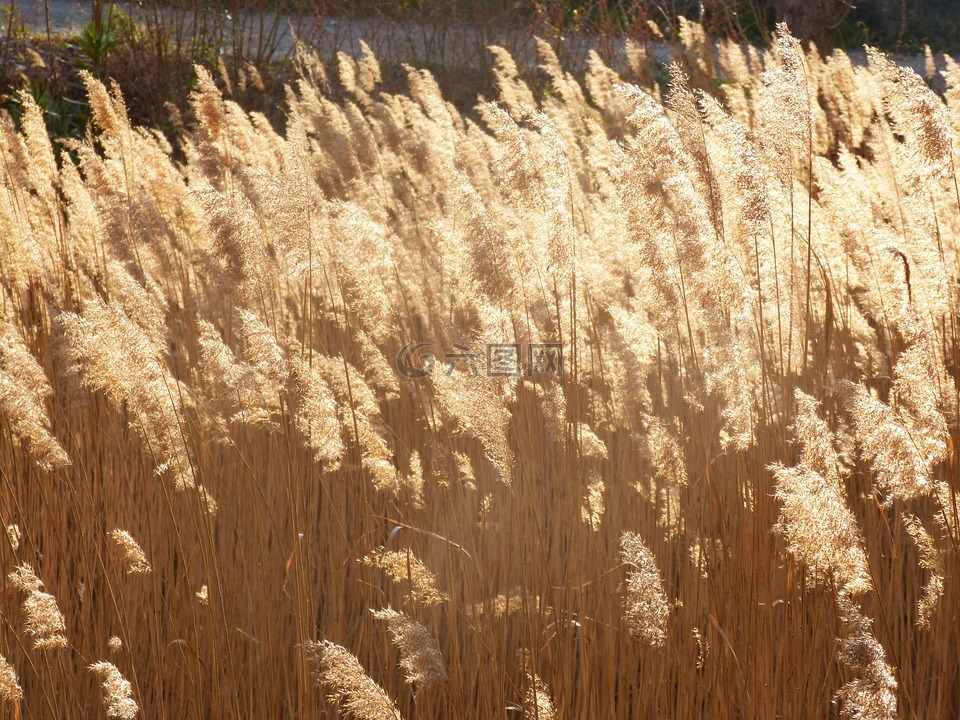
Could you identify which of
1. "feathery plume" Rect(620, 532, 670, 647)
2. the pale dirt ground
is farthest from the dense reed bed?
the pale dirt ground

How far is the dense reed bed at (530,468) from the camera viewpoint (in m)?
1.66

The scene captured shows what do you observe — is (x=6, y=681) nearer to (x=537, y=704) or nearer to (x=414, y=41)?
(x=537, y=704)

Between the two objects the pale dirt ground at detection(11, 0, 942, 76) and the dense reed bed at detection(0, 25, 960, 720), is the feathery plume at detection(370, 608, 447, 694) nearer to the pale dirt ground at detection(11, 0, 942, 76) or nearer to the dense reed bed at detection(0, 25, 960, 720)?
the dense reed bed at detection(0, 25, 960, 720)

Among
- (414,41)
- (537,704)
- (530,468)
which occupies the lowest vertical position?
(537,704)

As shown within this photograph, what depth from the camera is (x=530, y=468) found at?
192 centimetres

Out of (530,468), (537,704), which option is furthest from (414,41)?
(537,704)

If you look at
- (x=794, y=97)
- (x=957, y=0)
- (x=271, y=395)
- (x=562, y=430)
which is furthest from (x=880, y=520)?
(x=957, y=0)

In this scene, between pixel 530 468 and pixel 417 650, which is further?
pixel 530 468

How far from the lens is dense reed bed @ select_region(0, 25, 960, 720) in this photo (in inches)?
65.2

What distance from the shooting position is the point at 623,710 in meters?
1.71

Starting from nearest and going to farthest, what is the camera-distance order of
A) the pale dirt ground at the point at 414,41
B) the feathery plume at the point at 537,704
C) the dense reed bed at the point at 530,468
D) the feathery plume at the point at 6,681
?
the feathery plume at the point at 6,681 → the feathery plume at the point at 537,704 → the dense reed bed at the point at 530,468 → the pale dirt ground at the point at 414,41

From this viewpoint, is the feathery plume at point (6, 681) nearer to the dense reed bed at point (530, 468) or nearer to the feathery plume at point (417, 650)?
the dense reed bed at point (530, 468)

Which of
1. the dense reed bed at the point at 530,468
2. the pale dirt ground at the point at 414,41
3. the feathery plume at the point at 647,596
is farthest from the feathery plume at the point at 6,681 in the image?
the pale dirt ground at the point at 414,41

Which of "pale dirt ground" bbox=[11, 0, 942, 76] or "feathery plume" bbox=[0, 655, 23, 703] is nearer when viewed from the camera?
"feathery plume" bbox=[0, 655, 23, 703]
